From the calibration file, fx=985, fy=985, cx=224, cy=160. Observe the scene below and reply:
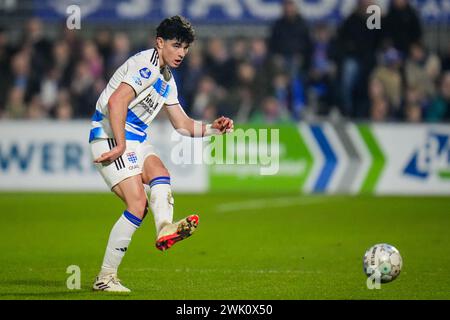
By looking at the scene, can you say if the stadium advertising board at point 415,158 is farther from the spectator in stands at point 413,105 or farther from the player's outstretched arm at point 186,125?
the player's outstretched arm at point 186,125

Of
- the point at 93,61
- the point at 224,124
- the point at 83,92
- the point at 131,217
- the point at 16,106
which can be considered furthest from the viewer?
the point at 93,61

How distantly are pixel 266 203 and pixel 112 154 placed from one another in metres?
9.96

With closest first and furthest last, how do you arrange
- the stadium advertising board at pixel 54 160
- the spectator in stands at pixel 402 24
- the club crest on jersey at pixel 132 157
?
the club crest on jersey at pixel 132 157, the stadium advertising board at pixel 54 160, the spectator in stands at pixel 402 24

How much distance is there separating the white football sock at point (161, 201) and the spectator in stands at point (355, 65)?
1229 cm

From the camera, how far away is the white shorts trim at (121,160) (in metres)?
8.94

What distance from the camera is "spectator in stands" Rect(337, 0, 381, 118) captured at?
20641 mm

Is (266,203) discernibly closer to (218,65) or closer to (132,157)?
(218,65)

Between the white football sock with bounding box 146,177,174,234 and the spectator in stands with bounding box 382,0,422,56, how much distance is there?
489 inches

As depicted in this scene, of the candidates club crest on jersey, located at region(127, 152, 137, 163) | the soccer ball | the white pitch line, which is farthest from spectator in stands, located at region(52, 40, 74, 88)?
the soccer ball

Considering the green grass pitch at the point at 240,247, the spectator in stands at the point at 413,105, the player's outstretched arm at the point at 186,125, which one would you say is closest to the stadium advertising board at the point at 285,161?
the green grass pitch at the point at 240,247

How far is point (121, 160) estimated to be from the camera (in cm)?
895

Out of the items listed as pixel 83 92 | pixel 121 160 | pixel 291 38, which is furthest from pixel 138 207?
pixel 83 92

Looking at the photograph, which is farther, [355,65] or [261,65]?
[261,65]

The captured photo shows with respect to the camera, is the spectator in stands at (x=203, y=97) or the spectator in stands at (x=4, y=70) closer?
the spectator in stands at (x=203, y=97)
